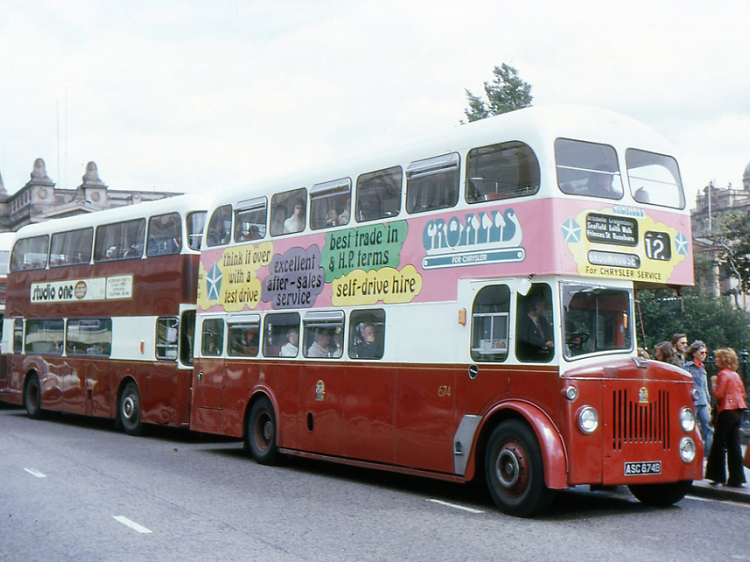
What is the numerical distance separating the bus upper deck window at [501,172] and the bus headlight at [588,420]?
2191 mm

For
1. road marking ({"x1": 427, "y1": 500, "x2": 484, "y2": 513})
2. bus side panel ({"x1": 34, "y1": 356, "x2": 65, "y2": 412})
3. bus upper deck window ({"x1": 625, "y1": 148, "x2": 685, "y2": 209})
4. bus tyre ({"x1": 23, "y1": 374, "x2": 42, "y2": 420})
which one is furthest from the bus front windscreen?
bus tyre ({"x1": 23, "y1": 374, "x2": 42, "y2": 420})

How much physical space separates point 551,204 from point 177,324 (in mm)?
9820

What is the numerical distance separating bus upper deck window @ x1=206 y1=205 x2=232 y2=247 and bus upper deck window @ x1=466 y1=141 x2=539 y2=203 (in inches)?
231

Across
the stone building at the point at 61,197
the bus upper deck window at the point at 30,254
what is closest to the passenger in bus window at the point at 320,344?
the bus upper deck window at the point at 30,254

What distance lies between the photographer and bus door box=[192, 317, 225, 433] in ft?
51.2

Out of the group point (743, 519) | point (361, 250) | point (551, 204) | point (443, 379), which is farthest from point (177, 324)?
point (743, 519)

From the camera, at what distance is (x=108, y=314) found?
65.6 ft

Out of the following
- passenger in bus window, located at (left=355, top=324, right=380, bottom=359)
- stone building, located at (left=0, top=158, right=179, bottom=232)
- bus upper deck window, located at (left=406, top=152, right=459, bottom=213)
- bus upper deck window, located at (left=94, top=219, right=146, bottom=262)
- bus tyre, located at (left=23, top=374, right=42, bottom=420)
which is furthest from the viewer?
stone building, located at (left=0, top=158, right=179, bottom=232)

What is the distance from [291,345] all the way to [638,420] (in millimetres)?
5624

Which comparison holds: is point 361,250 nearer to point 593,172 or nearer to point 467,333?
point 467,333

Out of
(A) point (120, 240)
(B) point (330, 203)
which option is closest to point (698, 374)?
(B) point (330, 203)

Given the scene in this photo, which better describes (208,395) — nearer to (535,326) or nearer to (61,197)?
(535,326)

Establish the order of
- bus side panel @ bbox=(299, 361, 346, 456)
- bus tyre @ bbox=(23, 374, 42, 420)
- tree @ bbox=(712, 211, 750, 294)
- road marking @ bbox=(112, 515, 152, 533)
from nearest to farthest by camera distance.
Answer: road marking @ bbox=(112, 515, 152, 533), bus side panel @ bbox=(299, 361, 346, 456), bus tyre @ bbox=(23, 374, 42, 420), tree @ bbox=(712, 211, 750, 294)

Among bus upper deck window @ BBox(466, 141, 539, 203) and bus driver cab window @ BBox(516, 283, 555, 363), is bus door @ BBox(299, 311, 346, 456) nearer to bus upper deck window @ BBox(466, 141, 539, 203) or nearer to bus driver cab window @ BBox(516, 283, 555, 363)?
bus upper deck window @ BBox(466, 141, 539, 203)
